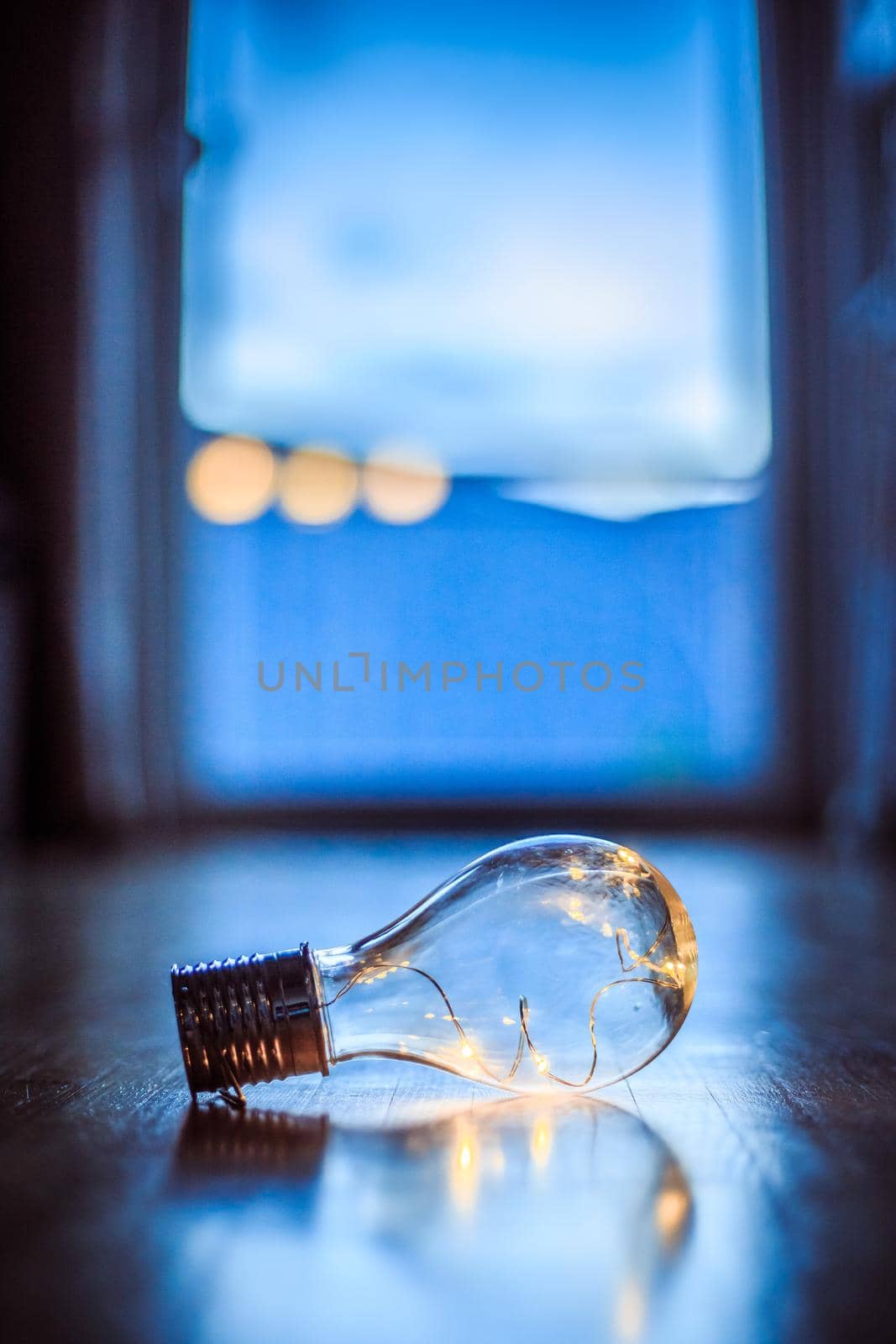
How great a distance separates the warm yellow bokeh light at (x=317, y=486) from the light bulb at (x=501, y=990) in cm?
222

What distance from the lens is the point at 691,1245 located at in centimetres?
32

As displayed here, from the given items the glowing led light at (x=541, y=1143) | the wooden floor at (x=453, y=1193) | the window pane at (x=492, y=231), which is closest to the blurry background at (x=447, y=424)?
the window pane at (x=492, y=231)

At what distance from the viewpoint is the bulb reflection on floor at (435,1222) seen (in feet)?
0.93

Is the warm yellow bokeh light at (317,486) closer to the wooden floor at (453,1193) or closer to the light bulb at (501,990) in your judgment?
the wooden floor at (453,1193)

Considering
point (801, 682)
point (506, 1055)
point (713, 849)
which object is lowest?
point (713, 849)

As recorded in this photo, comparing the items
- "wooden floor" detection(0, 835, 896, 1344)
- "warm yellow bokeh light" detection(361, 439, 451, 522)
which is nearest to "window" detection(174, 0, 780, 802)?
"warm yellow bokeh light" detection(361, 439, 451, 522)

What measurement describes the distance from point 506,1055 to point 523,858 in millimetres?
75

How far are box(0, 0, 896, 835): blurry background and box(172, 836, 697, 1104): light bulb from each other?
2009mm

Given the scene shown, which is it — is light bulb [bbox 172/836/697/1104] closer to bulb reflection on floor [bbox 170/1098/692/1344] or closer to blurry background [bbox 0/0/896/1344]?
bulb reflection on floor [bbox 170/1098/692/1344]

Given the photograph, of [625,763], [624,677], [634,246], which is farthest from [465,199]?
[625,763]

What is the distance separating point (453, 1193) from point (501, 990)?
10cm

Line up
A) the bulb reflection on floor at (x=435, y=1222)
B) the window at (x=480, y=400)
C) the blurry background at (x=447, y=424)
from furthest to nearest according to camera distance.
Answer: the window at (x=480, y=400) < the blurry background at (x=447, y=424) < the bulb reflection on floor at (x=435, y=1222)

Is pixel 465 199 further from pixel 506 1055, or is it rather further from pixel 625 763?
pixel 506 1055

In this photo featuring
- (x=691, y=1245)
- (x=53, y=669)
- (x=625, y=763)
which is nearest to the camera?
(x=691, y=1245)
